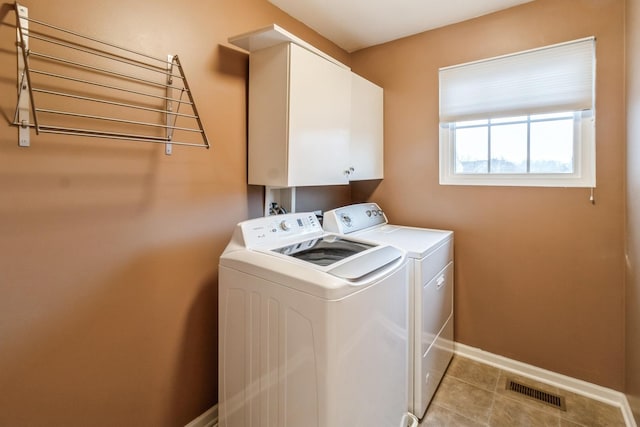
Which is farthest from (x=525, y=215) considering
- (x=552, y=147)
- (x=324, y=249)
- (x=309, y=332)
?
(x=309, y=332)

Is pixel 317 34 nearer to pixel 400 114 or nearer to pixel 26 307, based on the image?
pixel 400 114

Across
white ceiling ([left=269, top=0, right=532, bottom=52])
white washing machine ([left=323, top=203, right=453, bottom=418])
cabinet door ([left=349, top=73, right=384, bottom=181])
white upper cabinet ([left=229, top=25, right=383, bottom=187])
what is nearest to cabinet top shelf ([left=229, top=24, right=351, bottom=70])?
white upper cabinet ([left=229, top=25, right=383, bottom=187])

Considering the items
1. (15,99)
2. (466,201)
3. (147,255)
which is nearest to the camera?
(15,99)

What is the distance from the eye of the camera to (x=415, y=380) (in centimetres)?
170

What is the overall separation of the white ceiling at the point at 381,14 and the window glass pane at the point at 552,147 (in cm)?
80

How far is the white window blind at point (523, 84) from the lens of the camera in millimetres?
1815

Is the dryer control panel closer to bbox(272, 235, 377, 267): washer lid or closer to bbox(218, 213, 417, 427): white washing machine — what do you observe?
bbox(272, 235, 377, 267): washer lid

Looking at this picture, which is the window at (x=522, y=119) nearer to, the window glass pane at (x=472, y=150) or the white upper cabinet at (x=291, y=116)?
the window glass pane at (x=472, y=150)

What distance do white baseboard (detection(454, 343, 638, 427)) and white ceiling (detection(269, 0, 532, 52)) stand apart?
7.54 feet

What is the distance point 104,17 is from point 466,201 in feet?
7.34

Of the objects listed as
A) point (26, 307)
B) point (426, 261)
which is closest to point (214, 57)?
point (26, 307)

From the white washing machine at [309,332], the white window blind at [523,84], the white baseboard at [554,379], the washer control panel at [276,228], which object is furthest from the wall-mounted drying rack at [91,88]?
the white baseboard at [554,379]

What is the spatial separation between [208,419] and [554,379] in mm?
2087

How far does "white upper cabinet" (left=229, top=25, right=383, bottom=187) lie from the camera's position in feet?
5.36
